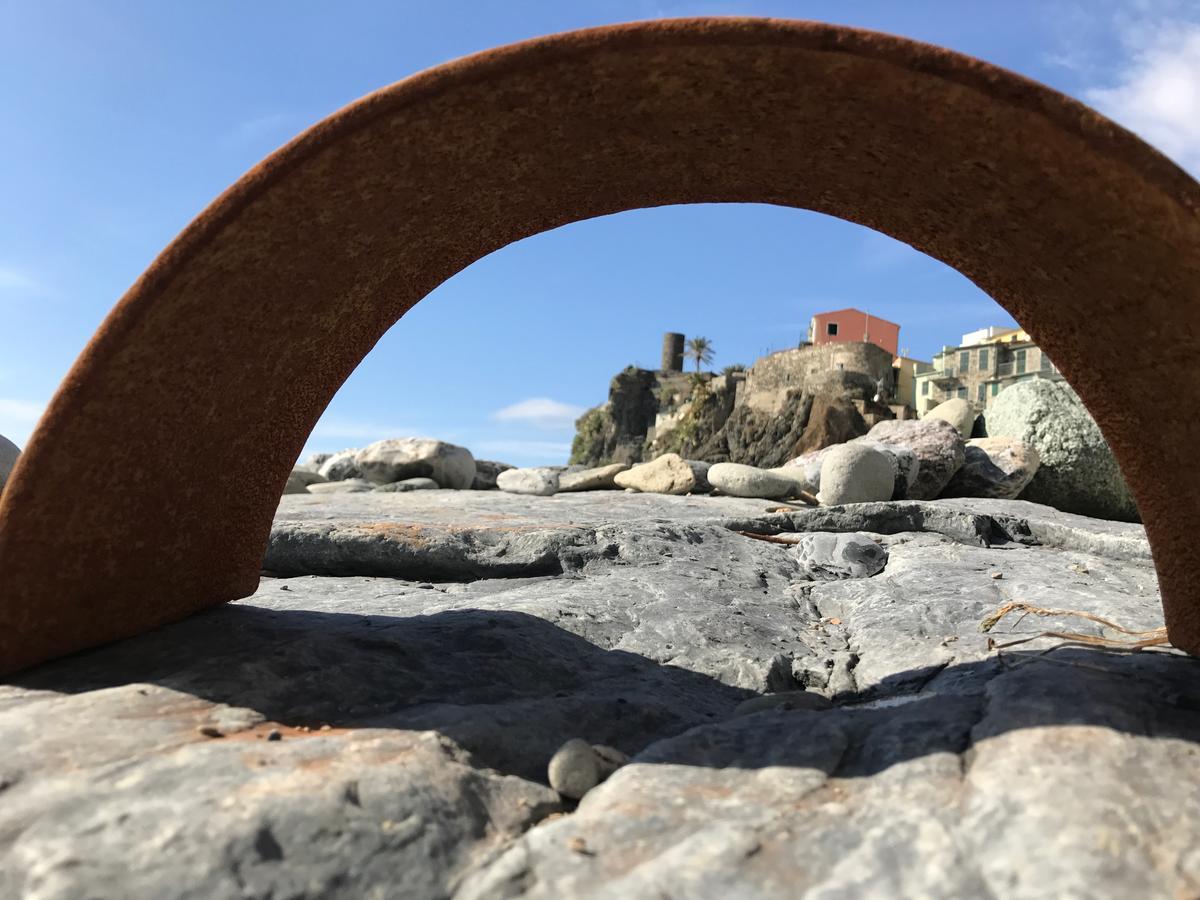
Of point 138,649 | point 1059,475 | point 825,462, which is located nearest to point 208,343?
point 138,649

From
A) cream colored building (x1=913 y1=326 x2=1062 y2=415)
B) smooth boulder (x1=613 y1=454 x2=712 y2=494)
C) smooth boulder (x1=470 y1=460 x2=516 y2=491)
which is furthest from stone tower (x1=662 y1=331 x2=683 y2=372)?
smooth boulder (x1=613 y1=454 x2=712 y2=494)

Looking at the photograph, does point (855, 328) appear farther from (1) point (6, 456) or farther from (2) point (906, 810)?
(2) point (906, 810)

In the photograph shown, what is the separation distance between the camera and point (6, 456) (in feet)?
24.6

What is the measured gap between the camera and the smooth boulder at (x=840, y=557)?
465 cm

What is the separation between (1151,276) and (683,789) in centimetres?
169

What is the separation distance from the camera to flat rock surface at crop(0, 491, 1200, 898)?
155 cm

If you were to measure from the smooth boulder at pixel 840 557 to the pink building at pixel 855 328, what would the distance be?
172 feet

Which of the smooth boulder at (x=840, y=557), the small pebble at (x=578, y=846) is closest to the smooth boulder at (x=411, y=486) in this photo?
the smooth boulder at (x=840, y=557)

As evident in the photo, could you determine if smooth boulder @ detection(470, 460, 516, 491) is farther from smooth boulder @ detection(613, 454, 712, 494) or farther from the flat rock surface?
the flat rock surface

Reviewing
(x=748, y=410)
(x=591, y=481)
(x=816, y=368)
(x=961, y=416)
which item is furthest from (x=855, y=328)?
(x=591, y=481)

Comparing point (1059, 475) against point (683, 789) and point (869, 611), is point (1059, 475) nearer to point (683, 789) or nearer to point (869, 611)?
point (869, 611)

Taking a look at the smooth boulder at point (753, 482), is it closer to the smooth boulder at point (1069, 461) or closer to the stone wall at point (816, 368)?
the smooth boulder at point (1069, 461)

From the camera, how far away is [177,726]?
2.18m

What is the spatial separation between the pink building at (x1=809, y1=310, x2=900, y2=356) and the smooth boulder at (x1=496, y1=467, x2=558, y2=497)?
152 feet
